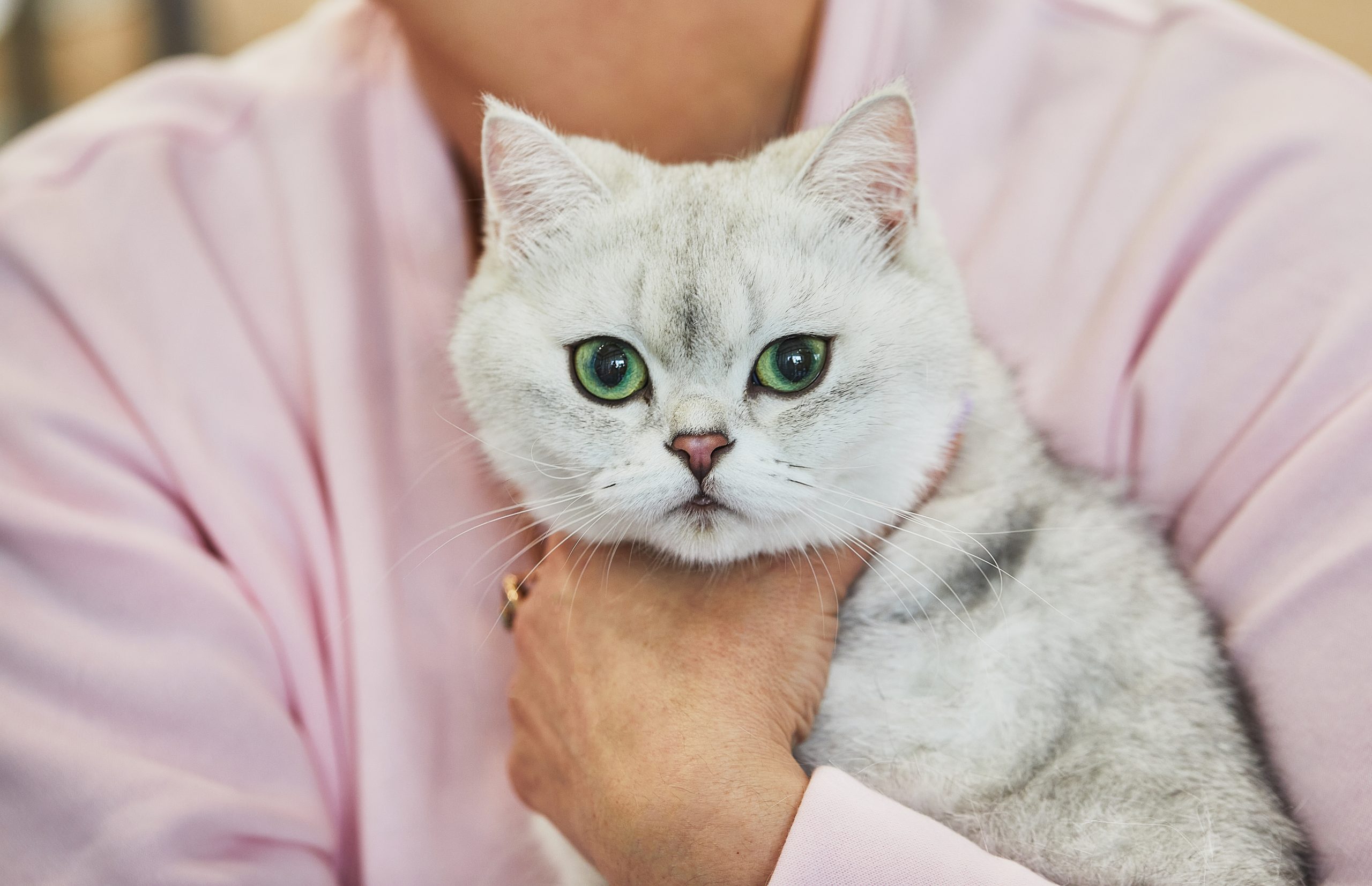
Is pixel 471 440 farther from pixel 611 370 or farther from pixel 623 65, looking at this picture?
pixel 623 65

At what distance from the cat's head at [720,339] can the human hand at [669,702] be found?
70mm

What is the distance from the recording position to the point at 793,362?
1.02m

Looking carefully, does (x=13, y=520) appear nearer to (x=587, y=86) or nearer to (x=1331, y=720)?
(x=587, y=86)

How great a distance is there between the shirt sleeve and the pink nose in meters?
0.68

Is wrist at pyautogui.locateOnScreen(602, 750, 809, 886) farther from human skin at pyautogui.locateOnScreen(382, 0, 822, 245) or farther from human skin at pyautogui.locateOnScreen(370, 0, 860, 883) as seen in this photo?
human skin at pyautogui.locateOnScreen(382, 0, 822, 245)

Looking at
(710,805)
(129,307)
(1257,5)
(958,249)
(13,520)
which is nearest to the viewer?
(710,805)

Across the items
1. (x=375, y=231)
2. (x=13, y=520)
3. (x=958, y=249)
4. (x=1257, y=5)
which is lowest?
(x=13, y=520)

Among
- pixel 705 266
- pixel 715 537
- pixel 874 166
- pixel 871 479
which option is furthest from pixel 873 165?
pixel 715 537

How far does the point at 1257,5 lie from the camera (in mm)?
1927

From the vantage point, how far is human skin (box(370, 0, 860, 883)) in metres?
0.96

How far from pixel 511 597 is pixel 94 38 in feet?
9.11

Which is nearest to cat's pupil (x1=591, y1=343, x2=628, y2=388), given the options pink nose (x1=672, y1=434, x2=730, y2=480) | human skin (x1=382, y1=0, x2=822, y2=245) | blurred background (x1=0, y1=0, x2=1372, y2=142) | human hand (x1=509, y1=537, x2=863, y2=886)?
pink nose (x1=672, y1=434, x2=730, y2=480)

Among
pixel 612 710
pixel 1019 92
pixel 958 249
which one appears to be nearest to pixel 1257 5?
pixel 1019 92

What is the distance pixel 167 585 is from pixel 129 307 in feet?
1.41
